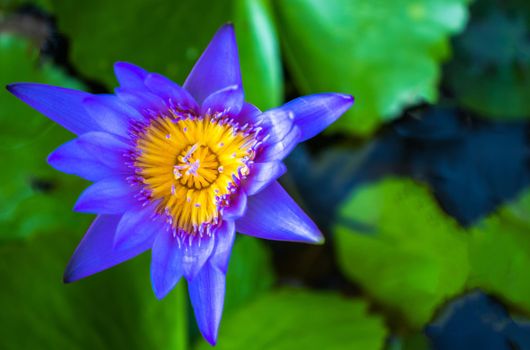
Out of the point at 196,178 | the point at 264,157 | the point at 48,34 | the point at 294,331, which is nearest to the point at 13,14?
the point at 48,34

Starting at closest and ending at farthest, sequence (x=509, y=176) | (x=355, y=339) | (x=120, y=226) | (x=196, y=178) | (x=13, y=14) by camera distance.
A: (x=120, y=226), (x=196, y=178), (x=355, y=339), (x=13, y=14), (x=509, y=176)

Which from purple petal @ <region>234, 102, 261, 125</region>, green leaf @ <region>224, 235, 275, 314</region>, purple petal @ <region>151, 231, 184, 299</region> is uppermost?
purple petal @ <region>234, 102, 261, 125</region>

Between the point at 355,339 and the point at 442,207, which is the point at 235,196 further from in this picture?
the point at 442,207

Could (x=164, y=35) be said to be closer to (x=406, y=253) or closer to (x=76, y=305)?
(x=76, y=305)

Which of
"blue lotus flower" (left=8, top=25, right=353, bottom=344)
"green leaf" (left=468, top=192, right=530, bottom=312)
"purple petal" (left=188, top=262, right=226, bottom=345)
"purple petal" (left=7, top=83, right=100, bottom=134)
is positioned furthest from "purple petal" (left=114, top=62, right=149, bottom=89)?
"green leaf" (left=468, top=192, right=530, bottom=312)

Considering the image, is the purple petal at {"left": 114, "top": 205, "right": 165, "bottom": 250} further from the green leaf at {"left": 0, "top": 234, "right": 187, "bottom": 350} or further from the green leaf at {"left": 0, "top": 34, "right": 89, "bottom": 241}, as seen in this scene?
the green leaf at {"left": 0, "top": 34, "right": 89, "bottom": 241}

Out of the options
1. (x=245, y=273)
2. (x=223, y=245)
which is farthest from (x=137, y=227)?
(x=245, y=273)
